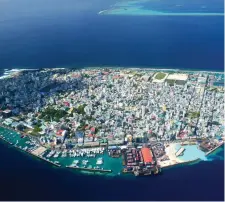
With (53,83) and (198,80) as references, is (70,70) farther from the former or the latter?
(198,80)

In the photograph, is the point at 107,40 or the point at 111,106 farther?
the point at 107,40

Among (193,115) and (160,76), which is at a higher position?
(160,76)

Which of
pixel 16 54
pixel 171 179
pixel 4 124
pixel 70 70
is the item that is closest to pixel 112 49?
pixel 70 70

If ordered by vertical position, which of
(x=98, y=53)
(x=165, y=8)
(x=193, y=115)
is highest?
(x=165, y=8)

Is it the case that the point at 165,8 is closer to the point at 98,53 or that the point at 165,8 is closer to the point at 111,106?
the point at 98,53

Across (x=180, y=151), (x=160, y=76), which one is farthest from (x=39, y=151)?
(x=160, y=76)

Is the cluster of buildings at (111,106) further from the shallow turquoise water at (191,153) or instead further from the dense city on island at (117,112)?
the shallow turquoise water at (191,153)
